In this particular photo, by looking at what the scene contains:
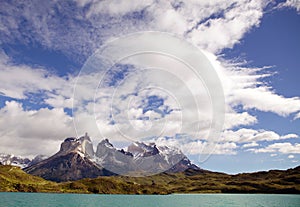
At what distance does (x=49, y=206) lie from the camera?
160m

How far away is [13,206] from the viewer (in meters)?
149

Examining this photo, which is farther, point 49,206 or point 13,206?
point 49,206

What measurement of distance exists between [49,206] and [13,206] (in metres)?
18.1
